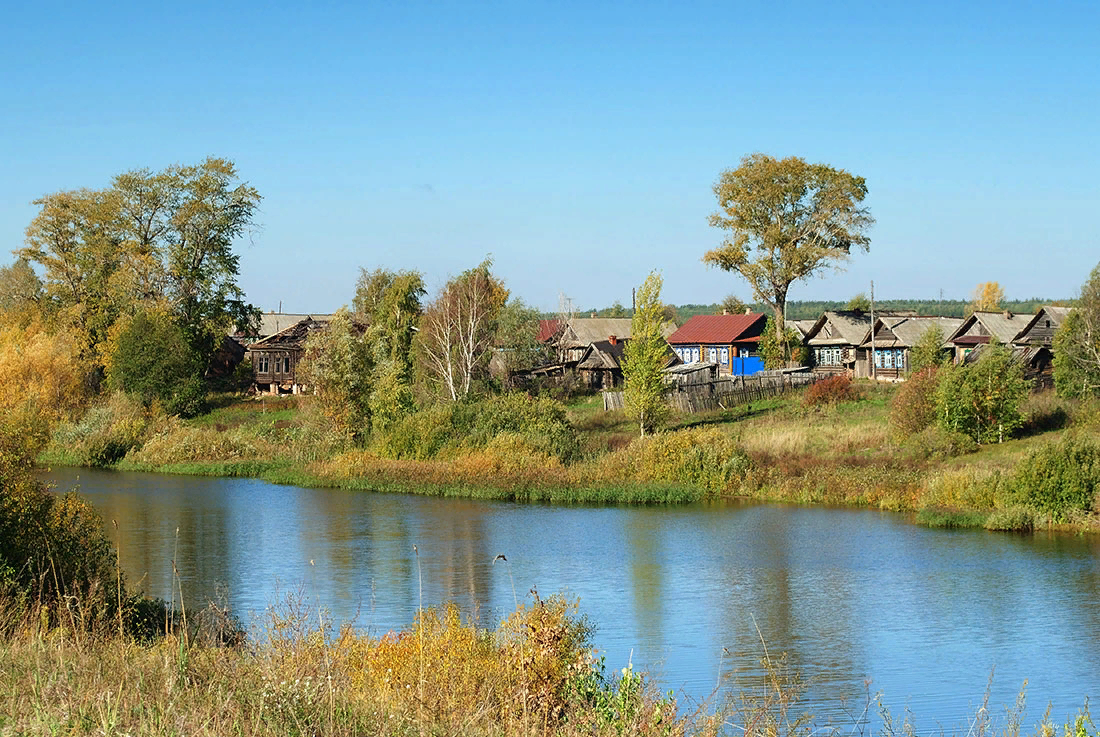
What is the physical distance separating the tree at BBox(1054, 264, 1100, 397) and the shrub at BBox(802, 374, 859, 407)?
8.23 meters

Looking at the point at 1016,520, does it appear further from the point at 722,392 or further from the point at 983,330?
the point at 983,330

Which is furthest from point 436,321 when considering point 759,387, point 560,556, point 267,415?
point 560,556

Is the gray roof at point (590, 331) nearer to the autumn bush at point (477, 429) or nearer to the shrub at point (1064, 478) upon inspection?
the autumn bush at point (477, 429)

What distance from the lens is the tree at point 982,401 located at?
35312mm

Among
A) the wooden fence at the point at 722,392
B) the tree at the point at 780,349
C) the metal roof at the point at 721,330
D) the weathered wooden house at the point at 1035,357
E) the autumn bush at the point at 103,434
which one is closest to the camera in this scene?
the autumn bush at the point at 103,434

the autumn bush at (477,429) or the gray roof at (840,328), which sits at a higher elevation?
the gray roof at (840,328)

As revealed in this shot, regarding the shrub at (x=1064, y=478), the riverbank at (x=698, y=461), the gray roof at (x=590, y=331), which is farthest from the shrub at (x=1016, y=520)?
the gray roof at (x=590, y=331)

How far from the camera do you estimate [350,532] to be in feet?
95.0

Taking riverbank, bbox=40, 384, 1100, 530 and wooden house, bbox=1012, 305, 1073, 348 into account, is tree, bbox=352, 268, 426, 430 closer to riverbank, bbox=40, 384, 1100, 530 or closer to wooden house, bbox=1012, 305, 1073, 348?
riverbank, bbox=40, 384, 1100, 530

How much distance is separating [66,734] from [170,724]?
0.52 metres

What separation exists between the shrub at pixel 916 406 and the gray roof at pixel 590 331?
31.2 metres

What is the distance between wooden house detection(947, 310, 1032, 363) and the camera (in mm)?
55875

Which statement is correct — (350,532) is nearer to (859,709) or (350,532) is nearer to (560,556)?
(560,556)

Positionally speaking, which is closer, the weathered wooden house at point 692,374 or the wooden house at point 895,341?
the weathered wooden house at point 692,374
